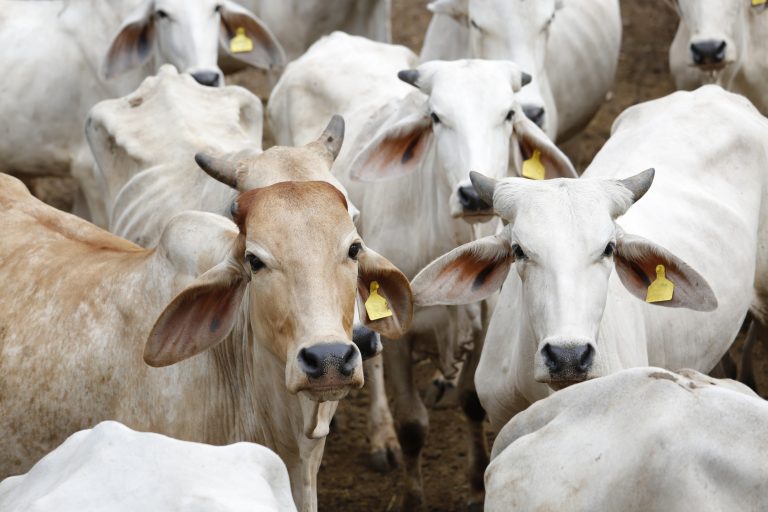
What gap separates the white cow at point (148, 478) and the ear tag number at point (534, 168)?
267 centimetres

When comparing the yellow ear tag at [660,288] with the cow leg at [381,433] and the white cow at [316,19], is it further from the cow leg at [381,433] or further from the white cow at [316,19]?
the white cow at [316,19]

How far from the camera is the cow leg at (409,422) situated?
252 inches

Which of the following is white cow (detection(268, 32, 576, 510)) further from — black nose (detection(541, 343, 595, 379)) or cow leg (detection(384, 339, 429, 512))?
black nose (detection(541, 343, 595, 379))

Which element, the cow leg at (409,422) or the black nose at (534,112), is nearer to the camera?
the cow leg at (409,422)

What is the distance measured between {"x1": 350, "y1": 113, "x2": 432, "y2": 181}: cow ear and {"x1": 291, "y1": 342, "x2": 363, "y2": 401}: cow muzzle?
214cm

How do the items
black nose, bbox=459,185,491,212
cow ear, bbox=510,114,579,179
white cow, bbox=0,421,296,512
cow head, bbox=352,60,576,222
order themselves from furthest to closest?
1. cow ear, bbox=510,114,579,179
2. cow head, bbox=352,60,576,222
3. black nose, bbox=459,185,491,212
4. white cow, bbox=0,421,296,512

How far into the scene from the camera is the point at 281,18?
29.5ft

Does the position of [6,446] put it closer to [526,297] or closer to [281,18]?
[526,297]

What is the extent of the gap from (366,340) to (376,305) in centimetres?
14

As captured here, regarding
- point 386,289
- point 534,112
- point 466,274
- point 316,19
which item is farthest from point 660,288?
point 316,19

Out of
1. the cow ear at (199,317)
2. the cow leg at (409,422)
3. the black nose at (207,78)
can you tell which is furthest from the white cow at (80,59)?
the cow ear at (199,317)

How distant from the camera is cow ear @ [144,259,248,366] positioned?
4414mm

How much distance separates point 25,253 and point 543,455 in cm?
233

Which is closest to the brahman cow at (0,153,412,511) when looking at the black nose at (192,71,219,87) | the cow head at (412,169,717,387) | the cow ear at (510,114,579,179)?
the cow head at (412,169,717,387)
